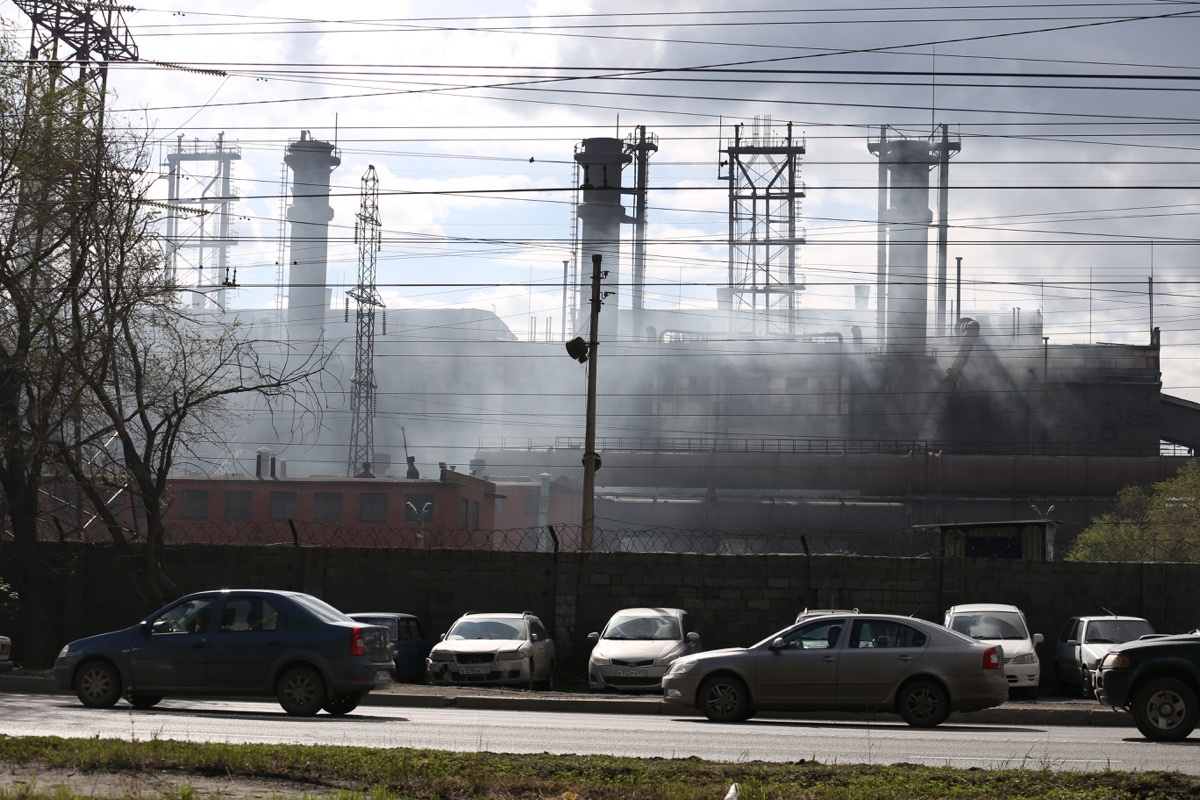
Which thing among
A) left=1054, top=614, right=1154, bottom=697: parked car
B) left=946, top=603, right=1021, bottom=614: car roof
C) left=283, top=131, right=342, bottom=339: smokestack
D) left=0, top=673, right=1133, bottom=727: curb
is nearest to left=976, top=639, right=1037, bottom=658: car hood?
left=946, top=603, right=1021, bottom=614: car roof

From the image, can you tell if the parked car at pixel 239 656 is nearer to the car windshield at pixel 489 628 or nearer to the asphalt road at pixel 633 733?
the asphalt road at pixel 633 733

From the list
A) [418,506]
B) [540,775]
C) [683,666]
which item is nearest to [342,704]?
[683,666]

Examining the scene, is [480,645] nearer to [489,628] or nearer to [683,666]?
[489,628]

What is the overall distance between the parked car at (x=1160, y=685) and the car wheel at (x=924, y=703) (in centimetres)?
188

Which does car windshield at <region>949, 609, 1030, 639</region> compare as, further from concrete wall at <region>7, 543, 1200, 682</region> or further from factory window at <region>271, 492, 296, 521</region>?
factory window at <region>271, 492, 296, 521</region>

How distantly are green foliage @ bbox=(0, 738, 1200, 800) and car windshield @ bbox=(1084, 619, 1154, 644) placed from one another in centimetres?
1287

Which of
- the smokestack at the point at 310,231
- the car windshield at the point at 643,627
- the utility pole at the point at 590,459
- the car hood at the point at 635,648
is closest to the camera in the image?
the car hood at the point at 635,648

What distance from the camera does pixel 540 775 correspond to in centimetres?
899

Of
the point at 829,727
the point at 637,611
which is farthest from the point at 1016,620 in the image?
the point at 829,727

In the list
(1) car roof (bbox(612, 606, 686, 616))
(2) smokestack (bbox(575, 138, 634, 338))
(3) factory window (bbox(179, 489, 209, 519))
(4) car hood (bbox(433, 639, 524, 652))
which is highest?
(2) smokestack (bbox(575, 138, 634, 338))

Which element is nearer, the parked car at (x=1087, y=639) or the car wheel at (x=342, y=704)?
the car wheel at (x=342, y=704)

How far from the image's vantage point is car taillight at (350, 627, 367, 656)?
14.8m

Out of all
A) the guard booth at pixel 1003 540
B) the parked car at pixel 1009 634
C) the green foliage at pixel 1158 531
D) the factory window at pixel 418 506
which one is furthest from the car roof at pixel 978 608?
the factory window at pixel 418 506

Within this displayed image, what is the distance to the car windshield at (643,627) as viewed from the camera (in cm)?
2128
